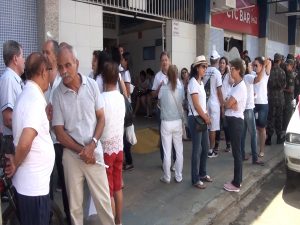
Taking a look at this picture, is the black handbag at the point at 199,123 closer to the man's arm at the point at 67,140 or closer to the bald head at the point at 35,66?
the man's arm at the point at 67,140

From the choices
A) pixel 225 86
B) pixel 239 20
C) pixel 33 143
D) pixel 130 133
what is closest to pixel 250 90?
pixel 225 86

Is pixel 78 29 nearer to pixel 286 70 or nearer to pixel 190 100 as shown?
pixel 190 100

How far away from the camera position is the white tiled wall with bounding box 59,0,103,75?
7.05m

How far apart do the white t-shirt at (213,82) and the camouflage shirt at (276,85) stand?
1855 millimetres

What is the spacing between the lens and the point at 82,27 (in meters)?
7.36

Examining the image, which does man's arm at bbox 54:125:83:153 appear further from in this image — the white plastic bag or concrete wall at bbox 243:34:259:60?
concrete wall at bbox 243:34:259:60

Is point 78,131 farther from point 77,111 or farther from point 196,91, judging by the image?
point 196,91

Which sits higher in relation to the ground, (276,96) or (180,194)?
(276,96)

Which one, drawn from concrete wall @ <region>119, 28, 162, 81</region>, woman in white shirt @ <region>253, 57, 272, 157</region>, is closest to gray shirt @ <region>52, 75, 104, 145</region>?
woman in white shirt @ <region>253, 57, 272, 157</region>

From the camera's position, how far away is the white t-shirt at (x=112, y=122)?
3824 millimetres

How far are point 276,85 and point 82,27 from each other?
4.18m

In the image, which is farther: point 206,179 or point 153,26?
point 153,26

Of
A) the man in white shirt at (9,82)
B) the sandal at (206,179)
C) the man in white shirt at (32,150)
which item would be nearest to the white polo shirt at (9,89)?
the man in white shirt at (9,82)

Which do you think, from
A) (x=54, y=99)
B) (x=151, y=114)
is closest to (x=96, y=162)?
(x=54, y=99)
